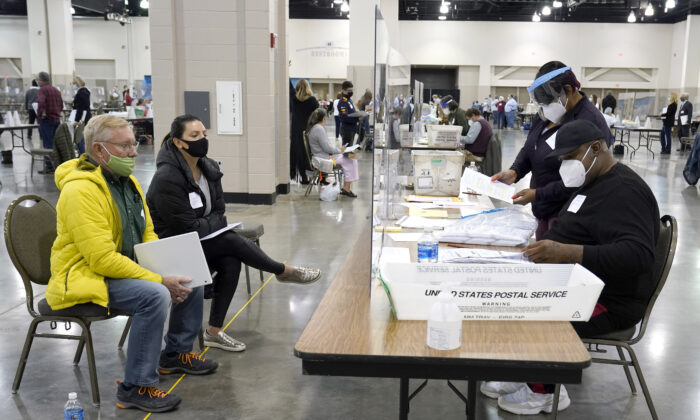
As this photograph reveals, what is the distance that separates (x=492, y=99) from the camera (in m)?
27.1

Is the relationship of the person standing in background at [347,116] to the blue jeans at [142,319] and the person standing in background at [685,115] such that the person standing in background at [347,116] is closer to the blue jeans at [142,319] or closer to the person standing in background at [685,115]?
the blue jeans at [142,319]

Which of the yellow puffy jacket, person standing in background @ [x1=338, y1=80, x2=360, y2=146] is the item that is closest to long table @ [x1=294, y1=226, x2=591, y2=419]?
the yellow puffy jacket

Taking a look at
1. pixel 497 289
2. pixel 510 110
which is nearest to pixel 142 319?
pixel 497 289

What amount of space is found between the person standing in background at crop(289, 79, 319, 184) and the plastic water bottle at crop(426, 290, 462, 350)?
7.75 m

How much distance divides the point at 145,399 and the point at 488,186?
2032mm

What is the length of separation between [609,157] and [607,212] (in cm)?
23

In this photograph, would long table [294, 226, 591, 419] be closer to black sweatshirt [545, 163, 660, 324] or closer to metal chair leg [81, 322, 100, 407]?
black sweatshirt [545, 163, 660, 324]

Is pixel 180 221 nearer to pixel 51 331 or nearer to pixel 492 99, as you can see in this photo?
pixel 51 331

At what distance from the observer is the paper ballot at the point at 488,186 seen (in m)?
3.33

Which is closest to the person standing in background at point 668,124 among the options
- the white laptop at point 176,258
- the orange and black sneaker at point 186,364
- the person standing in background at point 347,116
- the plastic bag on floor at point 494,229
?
the person standing in background at point 347,116

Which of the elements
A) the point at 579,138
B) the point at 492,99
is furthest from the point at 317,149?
the point at 492,99

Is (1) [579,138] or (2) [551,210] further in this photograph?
(2) [551,210]

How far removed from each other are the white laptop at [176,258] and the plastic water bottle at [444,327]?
4.10 ft

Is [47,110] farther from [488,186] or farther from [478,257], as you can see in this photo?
[478,257]
